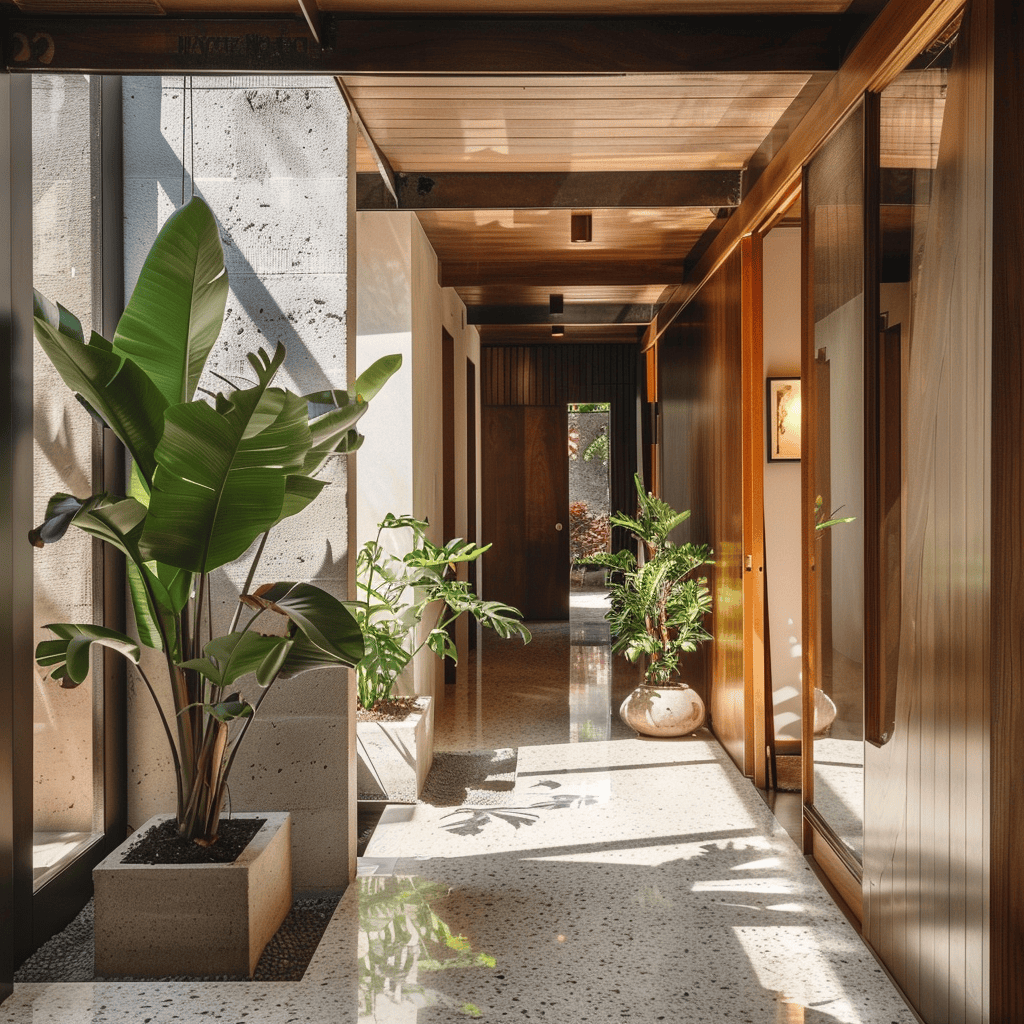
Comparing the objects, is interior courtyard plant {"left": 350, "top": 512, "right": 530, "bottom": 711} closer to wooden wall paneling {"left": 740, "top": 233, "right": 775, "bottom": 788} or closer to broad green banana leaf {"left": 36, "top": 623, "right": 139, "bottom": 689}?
wooden wall paneling {"left": 740, "top": 233, "right": 775, "bottom": 788}

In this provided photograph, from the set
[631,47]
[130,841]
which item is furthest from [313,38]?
[130,841]

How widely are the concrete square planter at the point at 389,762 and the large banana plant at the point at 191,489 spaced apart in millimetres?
1429

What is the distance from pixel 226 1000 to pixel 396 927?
0.56 metres

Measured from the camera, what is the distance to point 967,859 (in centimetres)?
191

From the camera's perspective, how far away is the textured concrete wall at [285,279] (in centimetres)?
319

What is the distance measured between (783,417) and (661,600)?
1.22 m

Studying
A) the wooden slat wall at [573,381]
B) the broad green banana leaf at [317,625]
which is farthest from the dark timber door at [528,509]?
the broad green banana leaf at [317,625]

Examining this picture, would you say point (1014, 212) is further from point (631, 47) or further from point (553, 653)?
point (553, 653)

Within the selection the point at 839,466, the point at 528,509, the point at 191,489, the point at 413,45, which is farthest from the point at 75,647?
the point at 528,509

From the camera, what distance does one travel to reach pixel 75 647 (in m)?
2.32

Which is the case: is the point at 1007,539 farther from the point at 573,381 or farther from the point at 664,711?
the point at 573,381

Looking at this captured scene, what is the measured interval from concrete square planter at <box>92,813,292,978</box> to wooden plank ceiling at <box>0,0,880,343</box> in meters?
2.27

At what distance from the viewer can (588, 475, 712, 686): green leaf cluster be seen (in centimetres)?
518

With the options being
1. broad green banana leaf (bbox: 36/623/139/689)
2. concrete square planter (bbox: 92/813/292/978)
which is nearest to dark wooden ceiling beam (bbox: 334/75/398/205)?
broad green banana leaf (bbox: 36/623/139/689)
